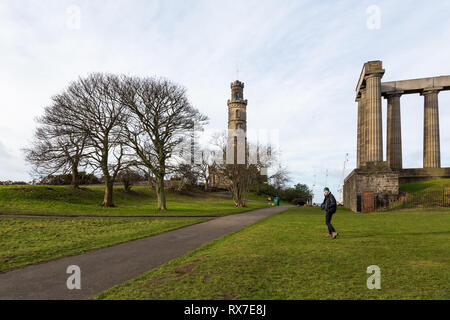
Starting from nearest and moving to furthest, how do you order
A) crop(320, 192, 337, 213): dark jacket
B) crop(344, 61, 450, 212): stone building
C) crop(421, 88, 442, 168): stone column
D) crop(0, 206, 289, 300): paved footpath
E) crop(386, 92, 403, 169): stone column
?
crop(0, 206, 289, 300): paved footpath, crop(320, 192, 337, 213): dark jacket, crop(344, 61, 450, 212): stone building, crop(421, 88, 442, 168): stone column, crop(386, 92, 403, 169): stone column

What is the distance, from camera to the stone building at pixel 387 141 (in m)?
24.1

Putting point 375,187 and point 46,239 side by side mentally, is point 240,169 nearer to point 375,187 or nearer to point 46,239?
point 375,187

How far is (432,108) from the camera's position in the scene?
3056 cm

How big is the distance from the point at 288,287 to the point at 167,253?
4249 mm

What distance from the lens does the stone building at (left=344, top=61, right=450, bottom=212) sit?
24.1 m

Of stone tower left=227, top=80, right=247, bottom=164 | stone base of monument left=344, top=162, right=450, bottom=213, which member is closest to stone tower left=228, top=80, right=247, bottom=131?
stone tower left=227, top=80, right=247, bottom=164

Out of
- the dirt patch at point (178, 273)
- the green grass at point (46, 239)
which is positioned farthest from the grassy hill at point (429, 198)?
the dirt patch at point (178, 273)

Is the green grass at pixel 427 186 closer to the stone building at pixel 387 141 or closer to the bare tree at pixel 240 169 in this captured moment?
the stone building at pixel 387 141

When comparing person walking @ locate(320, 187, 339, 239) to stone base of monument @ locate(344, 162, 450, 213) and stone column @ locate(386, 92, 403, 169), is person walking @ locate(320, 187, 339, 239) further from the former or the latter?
stone column @ locate(386, 92, 403, 169)

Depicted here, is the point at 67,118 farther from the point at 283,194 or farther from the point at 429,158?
the point at 283,194

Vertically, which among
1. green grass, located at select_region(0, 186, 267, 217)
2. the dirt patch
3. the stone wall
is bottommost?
green grass, located at select_region(0, 186, 267, 217)

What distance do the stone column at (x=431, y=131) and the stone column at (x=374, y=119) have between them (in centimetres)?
953

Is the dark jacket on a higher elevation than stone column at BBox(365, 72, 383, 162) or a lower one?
lower
